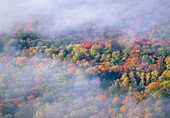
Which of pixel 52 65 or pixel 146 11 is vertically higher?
pixel 146 11

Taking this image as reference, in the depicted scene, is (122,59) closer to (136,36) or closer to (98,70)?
(98,70)

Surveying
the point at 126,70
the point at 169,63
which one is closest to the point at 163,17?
the point at 169,63

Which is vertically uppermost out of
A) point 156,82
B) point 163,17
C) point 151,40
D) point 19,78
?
point 163,17

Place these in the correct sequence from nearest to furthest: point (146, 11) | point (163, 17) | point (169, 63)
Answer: point (169, 63)
point (163, 17)
point (146, 11)

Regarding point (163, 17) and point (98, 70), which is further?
point (163, 17)
